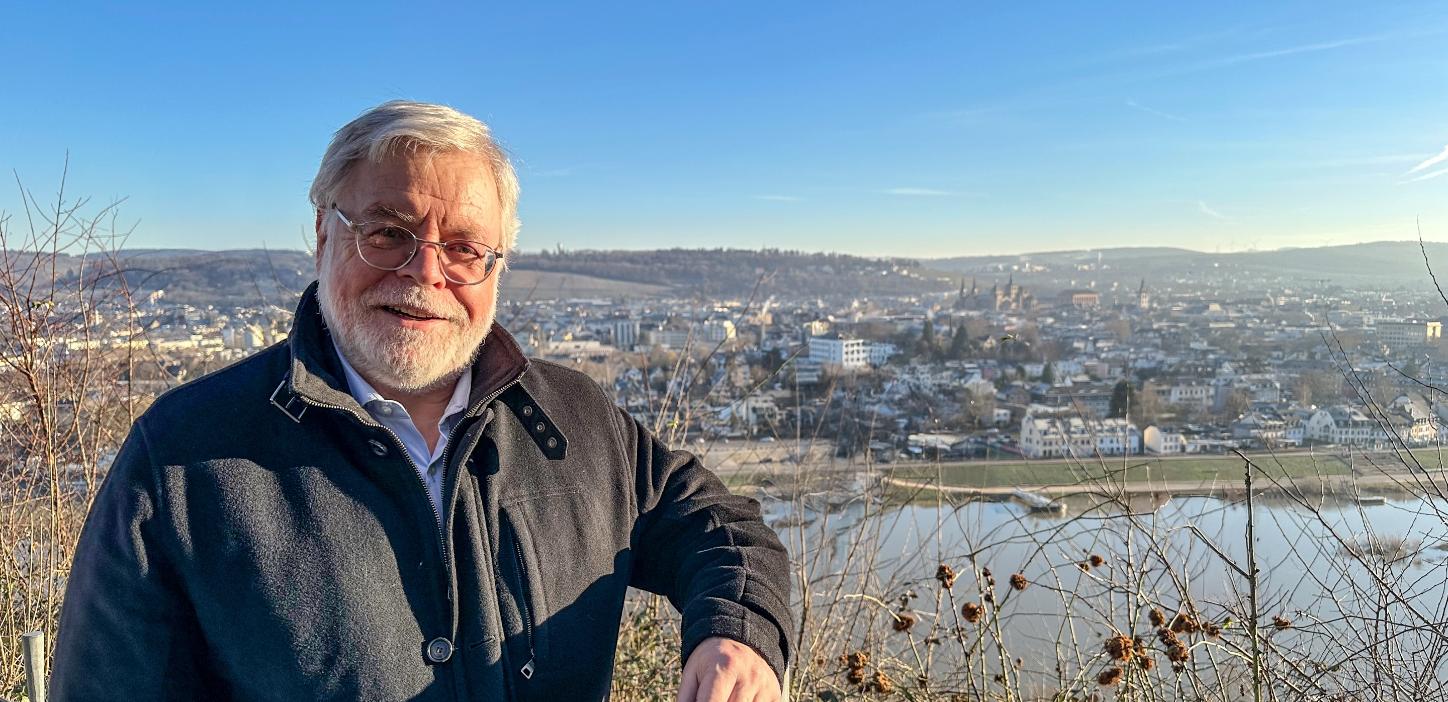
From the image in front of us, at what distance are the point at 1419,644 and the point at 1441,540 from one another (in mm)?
315

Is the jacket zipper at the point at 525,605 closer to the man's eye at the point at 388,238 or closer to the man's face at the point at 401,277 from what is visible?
the man's face at the point at 401,277

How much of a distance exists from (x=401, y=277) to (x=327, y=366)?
0.61 ft

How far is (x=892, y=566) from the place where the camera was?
362 centimetres

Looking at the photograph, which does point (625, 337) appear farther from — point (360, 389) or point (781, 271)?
point (781, 271)

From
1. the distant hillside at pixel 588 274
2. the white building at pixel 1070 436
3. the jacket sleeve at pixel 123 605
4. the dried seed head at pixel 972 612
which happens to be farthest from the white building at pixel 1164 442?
the jacket sleeve at pixel 123 605

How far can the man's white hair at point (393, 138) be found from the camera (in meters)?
1.35

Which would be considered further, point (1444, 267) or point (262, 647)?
point (1444, 267)

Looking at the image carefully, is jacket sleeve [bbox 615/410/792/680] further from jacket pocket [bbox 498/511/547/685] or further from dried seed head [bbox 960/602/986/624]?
dried seed head [bbox 960/602/986/624]

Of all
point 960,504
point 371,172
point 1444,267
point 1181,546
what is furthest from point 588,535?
point 1444,267

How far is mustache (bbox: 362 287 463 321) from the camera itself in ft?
4.52

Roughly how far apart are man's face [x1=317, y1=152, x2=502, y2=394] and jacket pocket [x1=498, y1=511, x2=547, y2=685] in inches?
12.2

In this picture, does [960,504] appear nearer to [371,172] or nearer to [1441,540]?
[1441,540]

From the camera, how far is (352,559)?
1.18 metres

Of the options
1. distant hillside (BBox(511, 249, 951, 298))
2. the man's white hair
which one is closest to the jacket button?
the man's white hair
